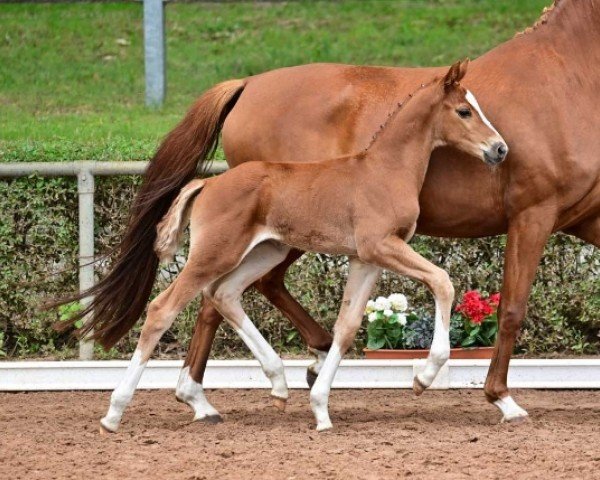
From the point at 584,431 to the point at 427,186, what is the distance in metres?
1.39

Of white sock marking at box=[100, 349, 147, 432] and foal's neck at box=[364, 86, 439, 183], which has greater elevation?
foal's neck at box=[364, 86, 439, 183]

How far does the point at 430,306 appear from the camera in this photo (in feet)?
25.5

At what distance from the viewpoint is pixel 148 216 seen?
658 centimetres

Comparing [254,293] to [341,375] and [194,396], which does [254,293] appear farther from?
[194,396]

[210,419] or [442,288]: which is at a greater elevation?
[442,288]

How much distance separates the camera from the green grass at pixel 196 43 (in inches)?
493

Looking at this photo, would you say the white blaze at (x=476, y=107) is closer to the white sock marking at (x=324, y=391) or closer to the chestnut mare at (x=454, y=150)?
the chestnut mare at (x=454, y=150)

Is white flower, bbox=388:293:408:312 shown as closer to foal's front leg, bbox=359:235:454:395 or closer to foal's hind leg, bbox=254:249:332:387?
foal's hind leg, bbox=254:249:332:387

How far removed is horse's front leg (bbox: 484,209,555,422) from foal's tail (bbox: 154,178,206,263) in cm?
153

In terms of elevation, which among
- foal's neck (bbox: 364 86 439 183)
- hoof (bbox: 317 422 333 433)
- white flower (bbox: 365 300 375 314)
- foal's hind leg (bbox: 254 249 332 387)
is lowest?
white flower (bbox: 365 300 375 314)

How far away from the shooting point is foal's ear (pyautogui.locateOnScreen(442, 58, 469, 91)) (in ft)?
19.4

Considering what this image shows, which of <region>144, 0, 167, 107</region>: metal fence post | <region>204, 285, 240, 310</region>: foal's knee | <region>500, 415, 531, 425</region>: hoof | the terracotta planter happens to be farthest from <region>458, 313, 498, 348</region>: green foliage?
<region>144, 0, 167, 107</region>: metal fence post

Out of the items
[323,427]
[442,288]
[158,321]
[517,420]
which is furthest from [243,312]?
[517,420]

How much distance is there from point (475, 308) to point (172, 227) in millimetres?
2166
